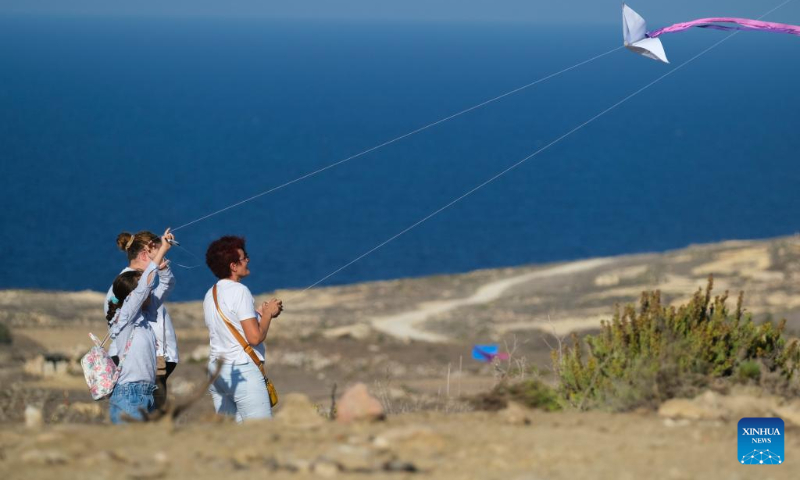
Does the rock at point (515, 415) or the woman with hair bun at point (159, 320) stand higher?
the woman with hair bun at point (159, 320)

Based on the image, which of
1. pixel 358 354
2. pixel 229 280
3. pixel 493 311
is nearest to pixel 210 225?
pixel 493 311

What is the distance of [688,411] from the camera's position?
7.14 metres

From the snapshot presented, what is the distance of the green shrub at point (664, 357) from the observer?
760 centimetres

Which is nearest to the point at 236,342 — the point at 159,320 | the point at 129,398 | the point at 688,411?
the point at 159,320

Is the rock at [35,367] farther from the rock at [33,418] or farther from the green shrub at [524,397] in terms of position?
the rock at [33,418]

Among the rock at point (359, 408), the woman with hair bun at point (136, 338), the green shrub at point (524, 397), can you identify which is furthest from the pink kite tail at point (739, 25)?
the woman with hair bun at point (136, 338)

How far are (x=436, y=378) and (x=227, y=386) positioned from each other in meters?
16.4

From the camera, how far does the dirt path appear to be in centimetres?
3269

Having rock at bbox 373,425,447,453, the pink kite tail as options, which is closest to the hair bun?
rock at bbox 373,425,447,453

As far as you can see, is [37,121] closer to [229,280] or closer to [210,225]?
[210,225]

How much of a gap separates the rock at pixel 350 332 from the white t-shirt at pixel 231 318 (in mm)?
22990

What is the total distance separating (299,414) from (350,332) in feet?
80.2

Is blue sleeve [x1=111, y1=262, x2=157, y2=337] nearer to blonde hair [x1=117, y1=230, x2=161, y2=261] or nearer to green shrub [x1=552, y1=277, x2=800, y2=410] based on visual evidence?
blonde hair [x1=117, y1=230, x2=161, y2=261]

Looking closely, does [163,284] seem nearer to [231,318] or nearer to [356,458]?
[231,318]
